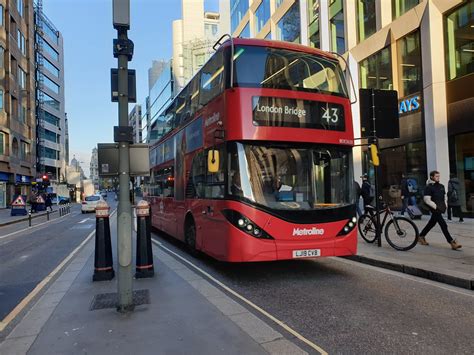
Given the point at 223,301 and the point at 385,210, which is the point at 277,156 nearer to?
the point at 223,301

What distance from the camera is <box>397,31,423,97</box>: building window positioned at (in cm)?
1697

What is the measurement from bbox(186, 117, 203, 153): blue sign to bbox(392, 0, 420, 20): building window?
1291cm

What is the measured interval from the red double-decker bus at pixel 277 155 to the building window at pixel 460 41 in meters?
9.58

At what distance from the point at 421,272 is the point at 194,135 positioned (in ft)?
17.2

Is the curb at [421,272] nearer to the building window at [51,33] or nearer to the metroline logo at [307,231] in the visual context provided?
the metroline logo at [307,231]

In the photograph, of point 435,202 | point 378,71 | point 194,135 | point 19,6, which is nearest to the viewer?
point 194,135

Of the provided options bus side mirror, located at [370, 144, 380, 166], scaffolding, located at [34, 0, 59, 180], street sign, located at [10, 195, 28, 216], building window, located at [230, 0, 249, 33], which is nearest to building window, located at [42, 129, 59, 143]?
scaffolding, located at [34, 0, 59, 180]

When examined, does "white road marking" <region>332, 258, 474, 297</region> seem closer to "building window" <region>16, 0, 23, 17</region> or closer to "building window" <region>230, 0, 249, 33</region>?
"building window" <region>230, 0, 249, 33</region>

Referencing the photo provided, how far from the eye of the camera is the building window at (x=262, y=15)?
33219 mm

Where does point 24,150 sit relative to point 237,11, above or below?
below

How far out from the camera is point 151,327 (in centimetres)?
459

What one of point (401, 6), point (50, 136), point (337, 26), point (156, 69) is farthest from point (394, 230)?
point (156, 69)

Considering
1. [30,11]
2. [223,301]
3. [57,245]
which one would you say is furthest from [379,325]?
[30,11]

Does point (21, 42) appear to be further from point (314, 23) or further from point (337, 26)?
point (337, 26)
